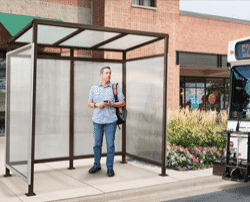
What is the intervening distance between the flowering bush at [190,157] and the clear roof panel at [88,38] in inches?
119

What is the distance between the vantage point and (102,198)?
215 inches

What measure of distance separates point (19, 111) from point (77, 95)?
5.69 feet

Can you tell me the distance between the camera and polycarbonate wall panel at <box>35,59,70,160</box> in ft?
23.5

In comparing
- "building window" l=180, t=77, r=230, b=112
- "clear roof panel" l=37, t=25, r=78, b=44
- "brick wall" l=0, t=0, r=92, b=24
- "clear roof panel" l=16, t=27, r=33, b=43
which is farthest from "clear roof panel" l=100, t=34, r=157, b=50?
"building window" l=180, t=77, r=230, b=112

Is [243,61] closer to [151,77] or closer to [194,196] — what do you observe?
[151,77]

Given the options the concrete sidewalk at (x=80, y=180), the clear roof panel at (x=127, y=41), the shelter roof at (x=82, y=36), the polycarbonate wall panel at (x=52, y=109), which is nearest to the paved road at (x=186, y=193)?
the concrete sidewalk at (x=80, y=180)

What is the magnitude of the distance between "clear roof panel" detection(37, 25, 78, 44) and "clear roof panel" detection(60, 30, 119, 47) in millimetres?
274

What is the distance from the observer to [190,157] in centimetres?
776

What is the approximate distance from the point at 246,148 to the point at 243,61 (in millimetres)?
1736

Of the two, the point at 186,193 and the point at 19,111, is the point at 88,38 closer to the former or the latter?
the point at 19,111

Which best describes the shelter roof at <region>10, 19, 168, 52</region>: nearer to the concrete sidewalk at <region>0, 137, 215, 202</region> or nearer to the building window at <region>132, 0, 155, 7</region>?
the concrete sidewalk at <region>0, 137, 215, 202</region>

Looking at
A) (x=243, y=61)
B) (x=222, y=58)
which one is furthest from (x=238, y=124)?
(x=222, y=58)

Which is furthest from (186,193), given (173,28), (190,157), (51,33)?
(173,28)

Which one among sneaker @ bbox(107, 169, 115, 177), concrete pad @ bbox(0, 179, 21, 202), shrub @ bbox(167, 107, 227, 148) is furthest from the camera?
shrub @ bbox(167, 107, 227, 148)
